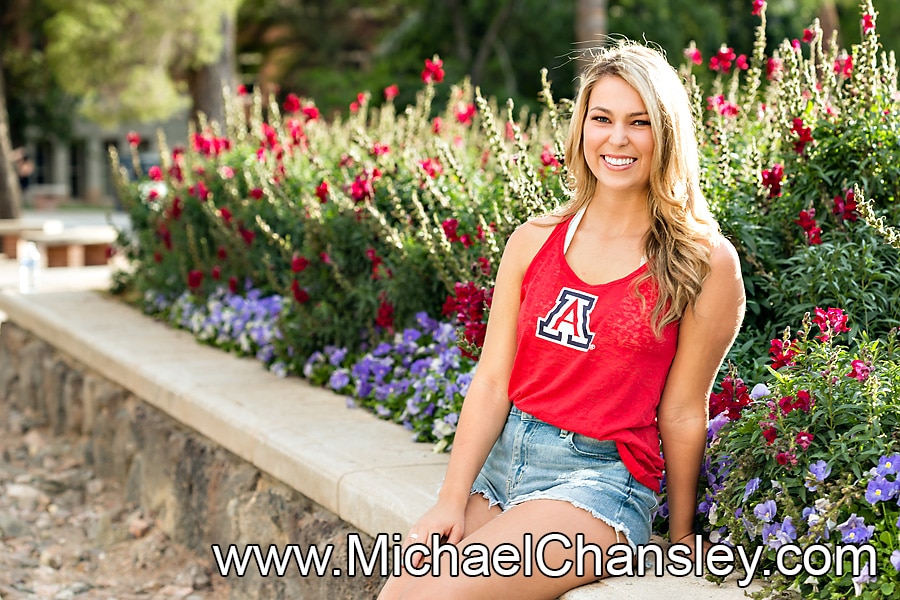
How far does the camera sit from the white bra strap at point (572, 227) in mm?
2830

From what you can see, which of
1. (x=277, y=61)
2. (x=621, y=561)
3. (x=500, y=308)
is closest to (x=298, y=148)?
(x=500, y=308)

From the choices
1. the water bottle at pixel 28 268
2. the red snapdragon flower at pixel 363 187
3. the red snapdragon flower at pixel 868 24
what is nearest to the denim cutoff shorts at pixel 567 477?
the red snapdragon flower at pixel 868 24

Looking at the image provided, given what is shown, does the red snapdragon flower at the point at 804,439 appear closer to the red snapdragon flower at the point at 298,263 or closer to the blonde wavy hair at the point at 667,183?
the blonde wavy hair at the point at 667,183

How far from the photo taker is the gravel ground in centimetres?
440

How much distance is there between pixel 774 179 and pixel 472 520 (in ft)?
5.45

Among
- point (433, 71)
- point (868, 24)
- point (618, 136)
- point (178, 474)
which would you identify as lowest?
point (178, 474)

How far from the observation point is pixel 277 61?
93.3ft

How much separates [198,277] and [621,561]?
13.9ft

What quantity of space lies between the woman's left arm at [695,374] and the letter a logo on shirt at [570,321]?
0.71 feet

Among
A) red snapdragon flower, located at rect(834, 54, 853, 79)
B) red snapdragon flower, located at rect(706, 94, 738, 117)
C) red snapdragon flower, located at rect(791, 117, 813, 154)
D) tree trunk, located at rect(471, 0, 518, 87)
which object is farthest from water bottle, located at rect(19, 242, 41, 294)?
tree trunk, located at rect(471, 0, 518, 87)

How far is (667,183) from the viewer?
106 inches

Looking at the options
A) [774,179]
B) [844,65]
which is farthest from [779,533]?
[844,65]

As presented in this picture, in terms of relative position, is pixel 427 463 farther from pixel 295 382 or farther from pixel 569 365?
pixel 295 382

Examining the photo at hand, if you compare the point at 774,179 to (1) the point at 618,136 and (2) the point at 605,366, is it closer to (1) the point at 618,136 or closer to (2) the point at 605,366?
(1) the point at 618,136
